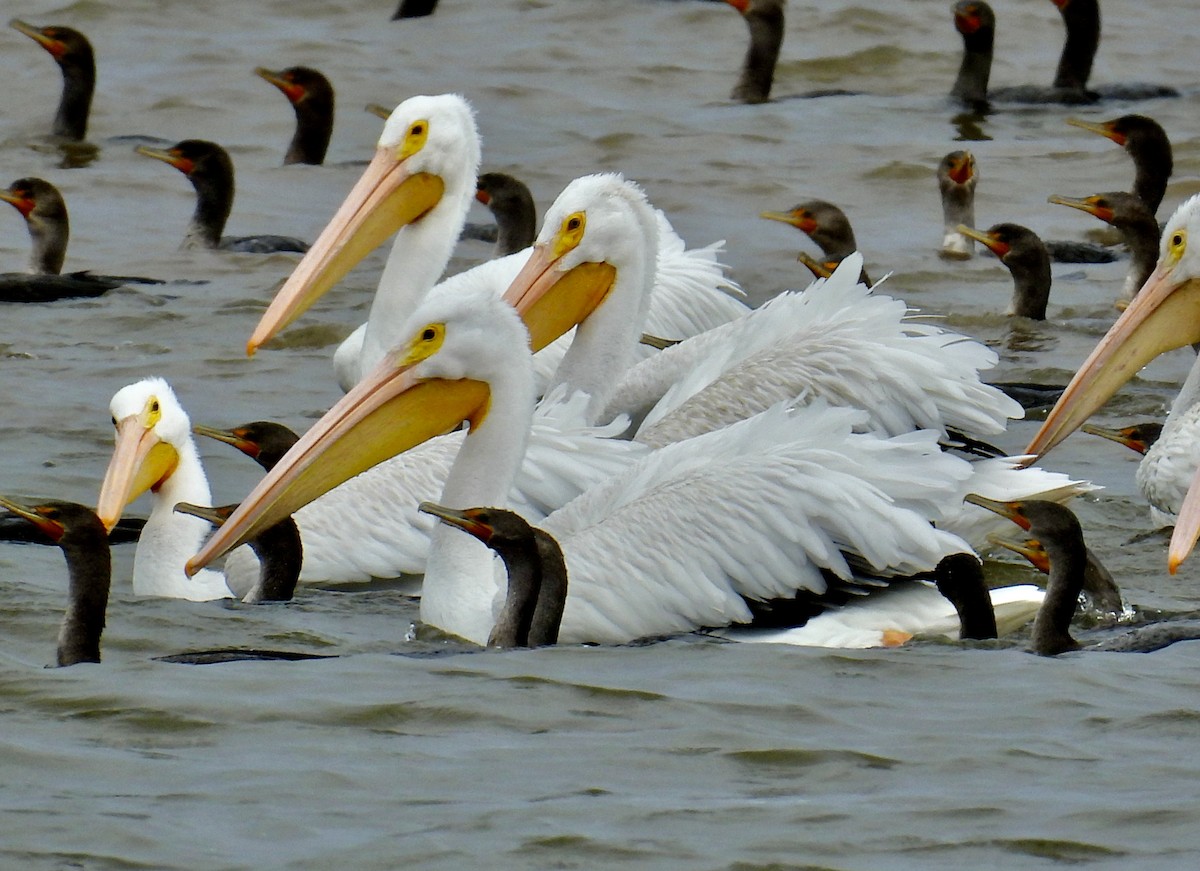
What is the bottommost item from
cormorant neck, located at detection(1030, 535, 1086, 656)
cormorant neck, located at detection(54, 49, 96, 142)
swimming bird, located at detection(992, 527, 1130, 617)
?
cormorant neck, located at detection(54, 49, 96, 142)

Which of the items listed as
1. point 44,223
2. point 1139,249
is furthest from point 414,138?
point 1139,249

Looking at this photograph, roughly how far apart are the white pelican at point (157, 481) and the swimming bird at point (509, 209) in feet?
11.5

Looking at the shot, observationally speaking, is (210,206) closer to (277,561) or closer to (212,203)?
(212,203)

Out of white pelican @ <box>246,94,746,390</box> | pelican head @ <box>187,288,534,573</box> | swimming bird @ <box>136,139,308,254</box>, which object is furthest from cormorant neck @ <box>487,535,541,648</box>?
swimming bird @ <box>136,139,308,254</box>

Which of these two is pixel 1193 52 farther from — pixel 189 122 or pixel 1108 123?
pixel 189 122

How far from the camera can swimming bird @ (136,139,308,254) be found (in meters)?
9.87

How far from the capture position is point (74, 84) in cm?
1238

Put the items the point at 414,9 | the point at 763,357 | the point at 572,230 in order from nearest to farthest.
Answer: the point at 763,357
the point at 572,230
the point at 414,9

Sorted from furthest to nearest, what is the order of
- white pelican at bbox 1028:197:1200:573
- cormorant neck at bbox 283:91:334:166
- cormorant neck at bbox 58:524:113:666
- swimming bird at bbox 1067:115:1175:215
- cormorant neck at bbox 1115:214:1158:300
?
1. cormorant neck at bbox 283:91:334:166
2. swimming bird at bbox 1067:115:1175:215
3. cormorant neck at bbox 1115:214:1158:300
4. white pelican at bbox 1028:197:1200:573
5. cormorant neck at bbox 58:524:113:666

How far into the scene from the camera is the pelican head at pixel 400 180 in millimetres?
7184

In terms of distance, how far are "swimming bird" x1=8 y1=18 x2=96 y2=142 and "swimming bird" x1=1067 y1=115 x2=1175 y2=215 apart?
196 inches

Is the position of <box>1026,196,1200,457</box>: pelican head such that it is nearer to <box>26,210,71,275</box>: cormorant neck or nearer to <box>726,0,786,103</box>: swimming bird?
<box>26,210,71,275</box>: cormorant neck

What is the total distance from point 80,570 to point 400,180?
9.20 feet

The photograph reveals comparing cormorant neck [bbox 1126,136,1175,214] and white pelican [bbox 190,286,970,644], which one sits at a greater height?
white pelican [bbox 190,286,970,644]
